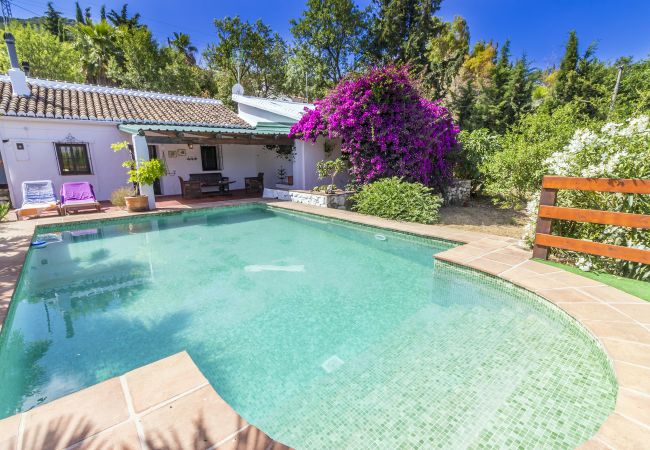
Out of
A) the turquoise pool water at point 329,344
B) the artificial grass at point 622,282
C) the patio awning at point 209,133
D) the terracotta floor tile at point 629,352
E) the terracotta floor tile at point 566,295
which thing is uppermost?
the patio awning at point 209,133

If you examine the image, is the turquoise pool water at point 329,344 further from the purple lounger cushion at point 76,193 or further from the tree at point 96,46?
the tree at point 96,46

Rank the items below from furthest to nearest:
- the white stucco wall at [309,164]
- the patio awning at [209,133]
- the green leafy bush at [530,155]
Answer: the white stucco wall at [309,164], the patio awning at [209,133], the green leafy bush at [530,155]

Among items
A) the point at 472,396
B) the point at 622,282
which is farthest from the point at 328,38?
the point at 472,396

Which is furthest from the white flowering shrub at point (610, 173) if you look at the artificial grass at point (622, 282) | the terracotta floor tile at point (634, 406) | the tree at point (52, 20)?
the tree at point (52, 20)

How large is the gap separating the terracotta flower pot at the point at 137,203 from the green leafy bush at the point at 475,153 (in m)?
12.1

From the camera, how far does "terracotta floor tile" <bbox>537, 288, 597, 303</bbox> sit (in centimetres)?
395

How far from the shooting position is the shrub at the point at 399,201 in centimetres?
918

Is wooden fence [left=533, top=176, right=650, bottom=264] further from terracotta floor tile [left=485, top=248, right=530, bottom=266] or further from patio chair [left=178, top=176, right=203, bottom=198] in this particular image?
patio chair [left=178, top=176, right=203, bottom=198]

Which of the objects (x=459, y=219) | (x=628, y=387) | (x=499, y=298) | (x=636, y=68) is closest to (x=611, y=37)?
(x=636, y=68)

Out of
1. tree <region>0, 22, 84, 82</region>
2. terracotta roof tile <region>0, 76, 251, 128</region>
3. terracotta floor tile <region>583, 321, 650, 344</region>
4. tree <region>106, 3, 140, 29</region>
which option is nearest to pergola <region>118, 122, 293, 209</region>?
terracotta roof tile <region>0, 76, 251, 128</region>

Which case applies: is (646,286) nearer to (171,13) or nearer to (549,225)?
(549,225)

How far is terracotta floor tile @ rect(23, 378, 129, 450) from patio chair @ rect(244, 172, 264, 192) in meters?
14.0

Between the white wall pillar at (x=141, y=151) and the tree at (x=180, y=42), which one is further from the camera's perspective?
the tree at (x=180, y=42)

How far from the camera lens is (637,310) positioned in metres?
3.58
